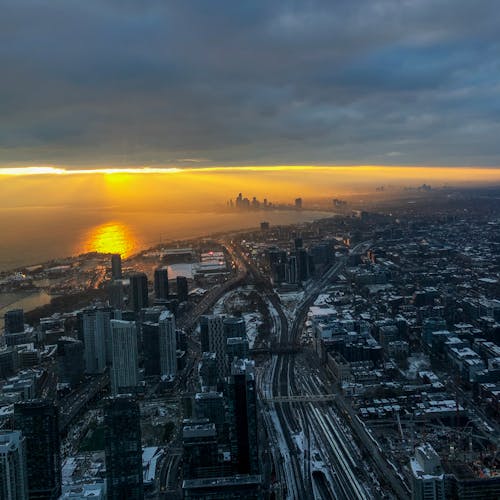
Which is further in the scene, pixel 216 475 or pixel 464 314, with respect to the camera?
pixel 464 314

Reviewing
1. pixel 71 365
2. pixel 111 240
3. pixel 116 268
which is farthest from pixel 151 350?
pixel 111 240

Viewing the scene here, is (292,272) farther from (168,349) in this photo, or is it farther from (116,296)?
(168,349)

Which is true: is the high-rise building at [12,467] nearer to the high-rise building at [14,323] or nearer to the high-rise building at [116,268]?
the high-rise building at [14,323]

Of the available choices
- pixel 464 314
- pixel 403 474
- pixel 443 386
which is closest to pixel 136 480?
pixel 403 474

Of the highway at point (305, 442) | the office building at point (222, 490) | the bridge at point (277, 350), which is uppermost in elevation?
the office building at point (222, 490)

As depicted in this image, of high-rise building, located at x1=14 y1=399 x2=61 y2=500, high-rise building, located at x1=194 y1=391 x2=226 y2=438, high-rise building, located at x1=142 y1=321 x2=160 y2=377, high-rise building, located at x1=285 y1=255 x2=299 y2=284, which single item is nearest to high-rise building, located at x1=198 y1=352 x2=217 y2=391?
high-rise building, located at x1=194 y1=391 x2=226 y2=438

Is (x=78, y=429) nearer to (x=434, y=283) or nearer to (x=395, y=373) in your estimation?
(x=395, y=373)

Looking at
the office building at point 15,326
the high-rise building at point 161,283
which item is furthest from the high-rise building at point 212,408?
the high-rise building at point 161,283
